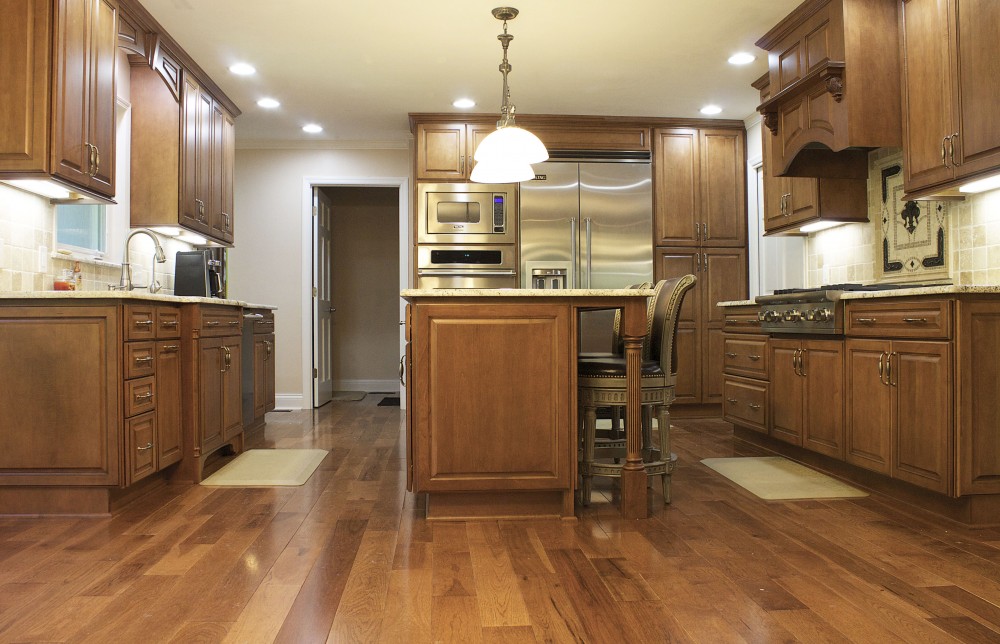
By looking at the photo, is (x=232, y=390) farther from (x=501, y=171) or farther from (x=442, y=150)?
(x=442, y=150)

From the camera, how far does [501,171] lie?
11.0 ft

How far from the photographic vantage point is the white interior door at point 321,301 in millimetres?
6195

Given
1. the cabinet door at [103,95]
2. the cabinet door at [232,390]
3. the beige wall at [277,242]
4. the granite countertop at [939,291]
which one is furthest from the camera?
the beige wall at [277,242]

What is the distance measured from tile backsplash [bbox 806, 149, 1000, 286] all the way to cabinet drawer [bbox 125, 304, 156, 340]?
3.68 m

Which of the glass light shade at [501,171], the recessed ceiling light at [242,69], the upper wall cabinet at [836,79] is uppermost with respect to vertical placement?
the recessed ceiling light at [242,69]

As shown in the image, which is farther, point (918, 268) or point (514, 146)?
point (918, 268)

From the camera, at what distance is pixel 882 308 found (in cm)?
286

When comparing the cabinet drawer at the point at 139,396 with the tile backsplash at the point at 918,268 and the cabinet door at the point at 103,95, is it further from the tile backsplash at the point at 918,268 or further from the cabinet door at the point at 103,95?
the tile backsplash at the point at 918,268

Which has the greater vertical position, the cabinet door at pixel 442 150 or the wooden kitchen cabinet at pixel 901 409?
the cabinet door at pixel 442 150

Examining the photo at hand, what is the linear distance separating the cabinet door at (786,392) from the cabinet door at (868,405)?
42 cm

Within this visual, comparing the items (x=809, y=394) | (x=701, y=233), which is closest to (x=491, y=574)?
(x=809, y=394)

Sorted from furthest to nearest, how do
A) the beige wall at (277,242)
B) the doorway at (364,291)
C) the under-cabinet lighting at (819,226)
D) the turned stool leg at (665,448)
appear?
1. the doorway at (364,291)
2. the beige wall at (277,242)
3. the under-cabinet lighting at (819,226)
4. the turned stool leg at (665,448)

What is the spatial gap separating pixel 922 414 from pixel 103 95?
3.73 m

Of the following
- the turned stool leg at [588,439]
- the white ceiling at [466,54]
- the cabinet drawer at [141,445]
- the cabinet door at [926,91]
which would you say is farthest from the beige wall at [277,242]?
the cabinet door at [926,91]
